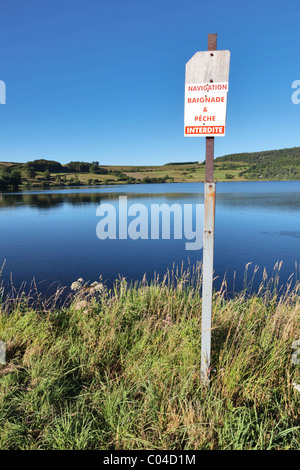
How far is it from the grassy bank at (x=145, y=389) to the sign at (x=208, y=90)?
3501 millimetres

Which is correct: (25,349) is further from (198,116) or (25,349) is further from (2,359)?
(198,116)

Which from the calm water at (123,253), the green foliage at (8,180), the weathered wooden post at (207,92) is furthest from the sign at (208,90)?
the green foliage at (8,180)

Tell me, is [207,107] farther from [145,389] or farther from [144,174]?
[144,174]

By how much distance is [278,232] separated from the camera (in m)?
29.4

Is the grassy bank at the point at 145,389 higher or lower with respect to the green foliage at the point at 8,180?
lower

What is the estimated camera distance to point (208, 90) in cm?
333

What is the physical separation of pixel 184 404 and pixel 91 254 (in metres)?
19.5

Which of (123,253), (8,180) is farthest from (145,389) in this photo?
(8,180)

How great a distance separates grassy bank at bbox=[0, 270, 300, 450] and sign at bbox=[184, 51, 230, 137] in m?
3.50

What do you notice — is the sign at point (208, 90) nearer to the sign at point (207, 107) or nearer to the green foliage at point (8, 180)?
the sign at point (207, 107)

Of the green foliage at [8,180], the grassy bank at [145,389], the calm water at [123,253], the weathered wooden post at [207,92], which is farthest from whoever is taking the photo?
the green foliage at [8,180]

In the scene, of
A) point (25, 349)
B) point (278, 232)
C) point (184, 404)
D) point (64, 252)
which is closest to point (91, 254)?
point (64, 252)

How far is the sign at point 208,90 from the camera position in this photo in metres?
3.31

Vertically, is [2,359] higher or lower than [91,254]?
higher
